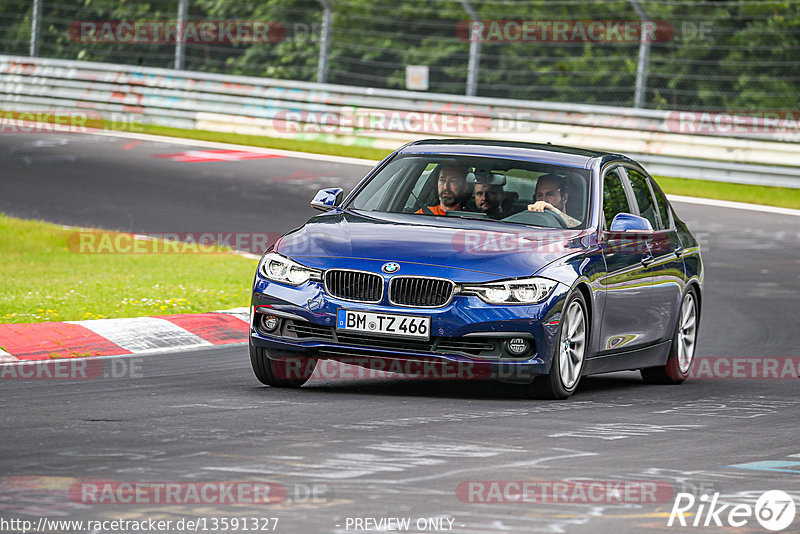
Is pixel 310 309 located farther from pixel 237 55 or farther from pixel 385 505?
pixel 237 55

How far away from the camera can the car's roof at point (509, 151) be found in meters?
10.0

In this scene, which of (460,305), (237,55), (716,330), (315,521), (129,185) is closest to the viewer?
(315,521)

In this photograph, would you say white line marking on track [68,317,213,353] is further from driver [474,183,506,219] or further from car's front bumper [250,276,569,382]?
driver [474,183,506,219]

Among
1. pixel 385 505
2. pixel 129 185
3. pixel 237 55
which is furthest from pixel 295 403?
pixel 237 55

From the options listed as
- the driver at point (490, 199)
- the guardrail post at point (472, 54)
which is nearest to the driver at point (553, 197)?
the driver at point (490, 199)

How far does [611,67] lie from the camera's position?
26109 millimetres

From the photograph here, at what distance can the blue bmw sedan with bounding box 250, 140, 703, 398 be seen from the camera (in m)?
8.53

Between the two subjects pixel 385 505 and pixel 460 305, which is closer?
pixel 385 505

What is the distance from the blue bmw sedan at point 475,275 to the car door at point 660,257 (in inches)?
0.8

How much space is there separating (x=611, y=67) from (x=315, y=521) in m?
21.5

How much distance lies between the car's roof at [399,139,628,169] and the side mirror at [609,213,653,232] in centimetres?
51

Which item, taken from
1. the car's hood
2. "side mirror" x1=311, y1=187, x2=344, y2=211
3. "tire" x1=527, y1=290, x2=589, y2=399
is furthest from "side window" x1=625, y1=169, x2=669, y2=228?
"side mirror" x1=311, y1=187, x2=344, y2=211

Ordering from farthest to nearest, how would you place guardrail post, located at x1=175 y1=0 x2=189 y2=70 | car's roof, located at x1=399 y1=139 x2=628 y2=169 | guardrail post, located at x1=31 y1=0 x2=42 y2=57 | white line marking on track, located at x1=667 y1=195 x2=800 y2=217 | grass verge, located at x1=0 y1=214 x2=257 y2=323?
guardrail post, located at x1=31 y1=0 x2=42 y2=57 → guardrail post, located at x1=175 y1=0 x2=189 y2=70 → white line marking on track, located at x1=667 y1=195 x2=800 y2=217 → grass verge, located at x1=0 y1=214 x2=257 y2=323 → car's roof, located at x1=399 y1=139 x2=628 y2=169

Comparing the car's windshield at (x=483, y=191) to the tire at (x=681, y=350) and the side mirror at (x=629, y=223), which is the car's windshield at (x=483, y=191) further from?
the tire at (x=681, y=350)
